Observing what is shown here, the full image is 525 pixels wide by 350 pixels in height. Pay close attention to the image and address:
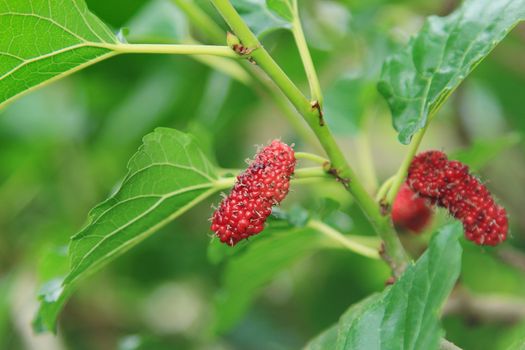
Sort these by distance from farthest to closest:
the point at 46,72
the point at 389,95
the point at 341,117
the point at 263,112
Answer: the point at 263,112 < the point at 341,117 < the point at 389,95 < the point at 46,72

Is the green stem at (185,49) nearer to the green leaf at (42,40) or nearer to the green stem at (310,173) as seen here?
the green leaf at (42,40)

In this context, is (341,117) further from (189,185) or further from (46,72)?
(46,72)

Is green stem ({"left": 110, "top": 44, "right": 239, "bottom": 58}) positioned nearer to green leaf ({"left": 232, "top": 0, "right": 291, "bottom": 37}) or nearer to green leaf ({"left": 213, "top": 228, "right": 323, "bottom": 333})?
green leaf ({"left": 232, "top": 0, "right": 291, "bottom": 37})

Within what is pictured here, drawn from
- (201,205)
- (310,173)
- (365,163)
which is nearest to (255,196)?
(310,173)

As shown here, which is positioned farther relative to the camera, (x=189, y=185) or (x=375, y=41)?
(x=375, y=41)

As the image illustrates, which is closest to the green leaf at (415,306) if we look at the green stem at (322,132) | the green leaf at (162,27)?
the green stem at (322,132)

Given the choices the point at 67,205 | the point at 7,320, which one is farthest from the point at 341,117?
the point at 7,320

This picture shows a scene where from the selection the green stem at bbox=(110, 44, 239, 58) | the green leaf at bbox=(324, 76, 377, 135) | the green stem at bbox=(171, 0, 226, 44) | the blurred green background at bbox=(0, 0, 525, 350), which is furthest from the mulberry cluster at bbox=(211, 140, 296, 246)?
the blurred green background at bbox=(0, 0, 525, 350)
